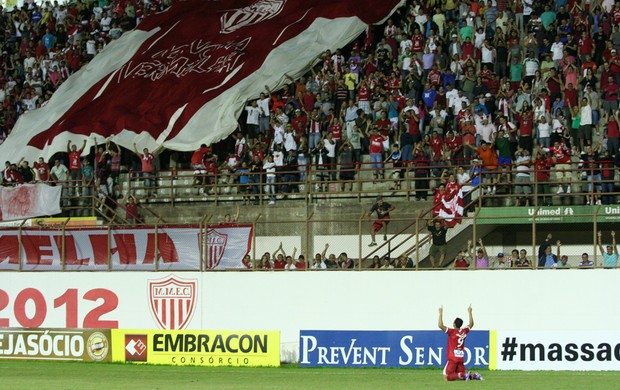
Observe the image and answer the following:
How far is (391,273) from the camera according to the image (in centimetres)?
2980

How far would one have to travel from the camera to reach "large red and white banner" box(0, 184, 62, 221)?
37.4 metres

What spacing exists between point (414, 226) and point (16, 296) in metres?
11.7

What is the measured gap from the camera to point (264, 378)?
2611 centimetres

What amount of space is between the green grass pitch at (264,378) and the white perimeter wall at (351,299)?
1759 mm

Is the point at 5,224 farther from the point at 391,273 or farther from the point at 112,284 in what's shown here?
the point at 391,273

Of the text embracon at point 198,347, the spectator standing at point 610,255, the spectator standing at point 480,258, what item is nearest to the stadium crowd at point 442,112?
the spectator standing at point 610,255

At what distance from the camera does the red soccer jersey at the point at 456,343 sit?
2428 cm

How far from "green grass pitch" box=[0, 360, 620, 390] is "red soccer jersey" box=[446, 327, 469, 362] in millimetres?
626

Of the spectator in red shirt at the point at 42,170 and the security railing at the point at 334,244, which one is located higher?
the spectator in red shirt at the point at 42,170

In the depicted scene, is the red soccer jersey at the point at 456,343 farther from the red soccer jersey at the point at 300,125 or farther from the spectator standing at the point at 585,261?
the red soccer jersey at the point at 300,125

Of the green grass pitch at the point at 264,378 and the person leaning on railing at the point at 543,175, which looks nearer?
the green grass pitch at the point at 264,378

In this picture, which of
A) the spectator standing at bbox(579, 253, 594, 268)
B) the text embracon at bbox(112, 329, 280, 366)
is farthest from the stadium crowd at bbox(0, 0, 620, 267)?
the text embracon at bbox(112, 329, 280, 366)

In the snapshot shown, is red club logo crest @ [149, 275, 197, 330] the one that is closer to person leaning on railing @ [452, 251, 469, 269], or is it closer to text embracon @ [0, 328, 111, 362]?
text embracon @ [0, 328, 111, 362]

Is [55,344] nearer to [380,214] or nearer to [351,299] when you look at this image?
[351,299]
